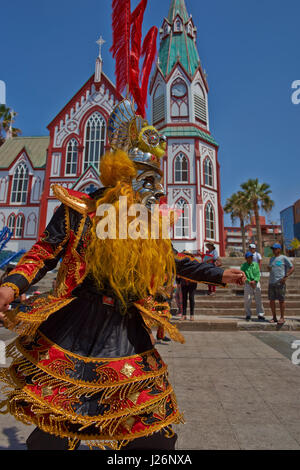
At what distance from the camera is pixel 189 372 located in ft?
13.4

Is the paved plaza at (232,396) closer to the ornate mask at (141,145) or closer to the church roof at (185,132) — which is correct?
the ornate mask at (141,145)

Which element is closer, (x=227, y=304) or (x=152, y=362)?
(x=152, y=362)

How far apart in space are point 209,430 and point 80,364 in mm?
1667

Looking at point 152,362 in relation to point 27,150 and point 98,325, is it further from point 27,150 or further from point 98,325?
point 27,150

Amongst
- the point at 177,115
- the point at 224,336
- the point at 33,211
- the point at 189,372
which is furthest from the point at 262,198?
the point at 189,372

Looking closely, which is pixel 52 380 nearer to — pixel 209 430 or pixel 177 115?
pixel 209 430

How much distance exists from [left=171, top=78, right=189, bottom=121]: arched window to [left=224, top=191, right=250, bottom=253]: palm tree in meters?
13.9

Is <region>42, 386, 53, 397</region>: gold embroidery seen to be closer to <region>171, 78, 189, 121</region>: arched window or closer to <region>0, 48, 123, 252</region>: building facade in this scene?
<region>0, 48, 123, 252</region>: building facade

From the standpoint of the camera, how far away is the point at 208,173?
24453 millimetres

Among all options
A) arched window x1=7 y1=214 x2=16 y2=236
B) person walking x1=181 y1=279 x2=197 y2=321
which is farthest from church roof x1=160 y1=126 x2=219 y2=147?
person walking x1=181 y1=279 x2=197 y2=321

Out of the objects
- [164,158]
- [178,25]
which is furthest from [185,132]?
[178,25]

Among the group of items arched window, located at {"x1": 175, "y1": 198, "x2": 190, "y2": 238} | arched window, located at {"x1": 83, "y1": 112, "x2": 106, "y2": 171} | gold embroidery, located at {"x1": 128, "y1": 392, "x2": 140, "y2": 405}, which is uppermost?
arched window, located at {"x1": 83, "y1": 112, "x2": 106, "y2": 171}

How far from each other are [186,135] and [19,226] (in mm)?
16028

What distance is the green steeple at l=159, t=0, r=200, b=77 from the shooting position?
25.6 meters
